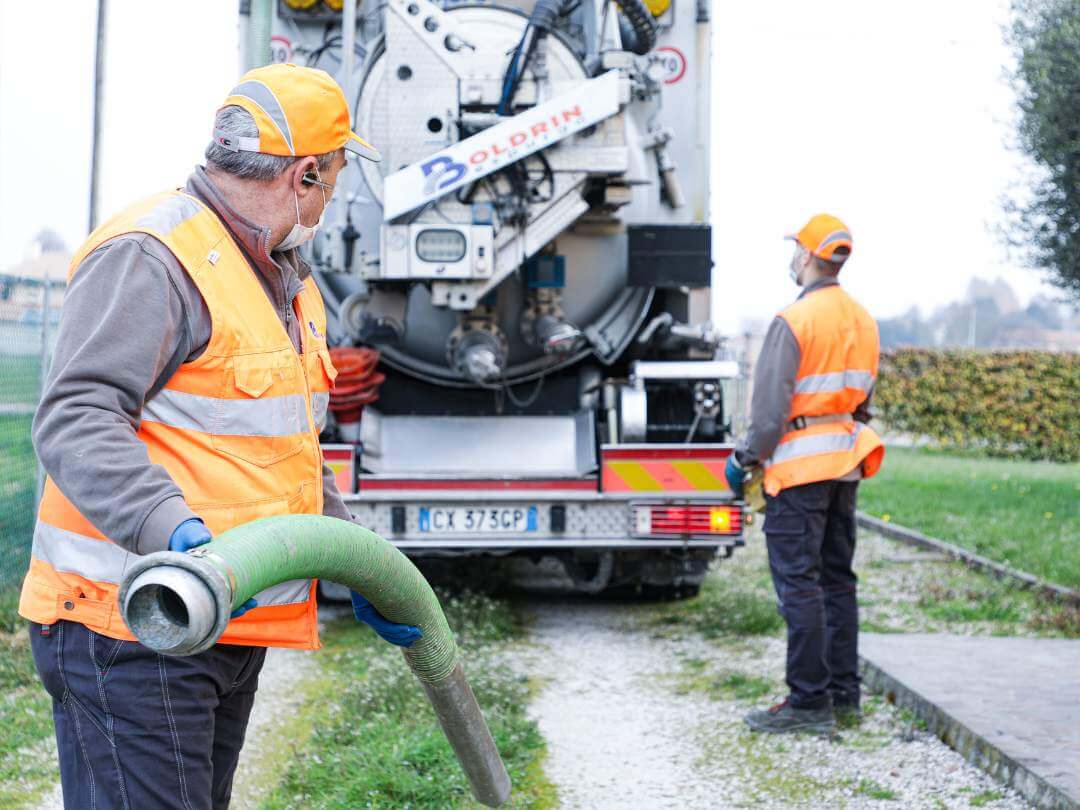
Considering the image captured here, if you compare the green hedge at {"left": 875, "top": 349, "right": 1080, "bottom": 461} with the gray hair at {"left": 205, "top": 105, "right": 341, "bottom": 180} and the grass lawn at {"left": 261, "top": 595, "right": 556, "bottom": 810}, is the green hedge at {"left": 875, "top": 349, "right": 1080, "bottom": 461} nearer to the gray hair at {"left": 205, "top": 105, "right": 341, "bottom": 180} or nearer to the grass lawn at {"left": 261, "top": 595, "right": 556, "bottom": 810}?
the grass lawn at {"left": 261, "top": 595, "right": 556, "bottom": 810}

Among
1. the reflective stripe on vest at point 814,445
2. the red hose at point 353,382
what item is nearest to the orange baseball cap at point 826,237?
the reflective stripe on vest at point 814,445

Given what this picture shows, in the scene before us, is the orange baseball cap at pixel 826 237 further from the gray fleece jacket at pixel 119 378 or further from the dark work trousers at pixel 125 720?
the dark work trousers at pixel 125 720

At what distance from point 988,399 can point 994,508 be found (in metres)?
9.31

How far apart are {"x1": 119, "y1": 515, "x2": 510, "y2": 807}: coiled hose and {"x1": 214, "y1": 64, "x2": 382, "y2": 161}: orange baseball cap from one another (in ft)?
2.20

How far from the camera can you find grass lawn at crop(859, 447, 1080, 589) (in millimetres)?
8422

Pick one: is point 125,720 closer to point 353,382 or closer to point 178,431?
point 178,431

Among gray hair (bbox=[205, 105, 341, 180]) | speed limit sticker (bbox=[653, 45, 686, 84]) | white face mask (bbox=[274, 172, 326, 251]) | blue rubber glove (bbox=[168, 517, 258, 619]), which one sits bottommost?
blue rubber glove (bbox=[168, 517, 258, 619])

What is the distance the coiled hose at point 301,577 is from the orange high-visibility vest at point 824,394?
2188mm

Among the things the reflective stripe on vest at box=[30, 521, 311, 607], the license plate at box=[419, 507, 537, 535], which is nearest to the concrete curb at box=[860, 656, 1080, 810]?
the license plate at box=[419, 507, 537, 535]

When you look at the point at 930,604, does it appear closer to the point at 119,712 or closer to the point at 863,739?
the point at 863,739

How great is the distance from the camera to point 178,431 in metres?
2.24

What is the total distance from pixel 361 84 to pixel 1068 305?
8648mm

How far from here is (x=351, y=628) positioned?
663 cm

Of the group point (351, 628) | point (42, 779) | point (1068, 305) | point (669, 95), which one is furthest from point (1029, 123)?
point (42, 779)
